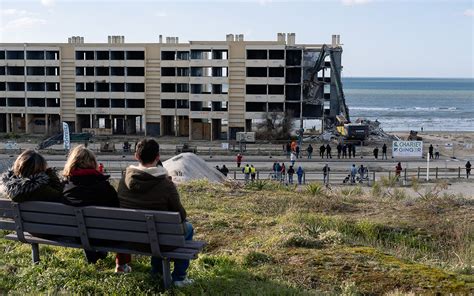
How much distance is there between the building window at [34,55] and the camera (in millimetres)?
69000

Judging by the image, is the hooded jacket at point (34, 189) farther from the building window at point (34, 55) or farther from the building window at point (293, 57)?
the building window at point (34, 55)

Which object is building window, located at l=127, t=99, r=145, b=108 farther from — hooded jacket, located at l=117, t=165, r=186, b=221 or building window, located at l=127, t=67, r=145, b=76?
hooded jacket, located at l=117, t=165, r=186, b=221

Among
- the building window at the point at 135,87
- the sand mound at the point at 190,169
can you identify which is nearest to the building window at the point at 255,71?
the building window at the point at 135,87

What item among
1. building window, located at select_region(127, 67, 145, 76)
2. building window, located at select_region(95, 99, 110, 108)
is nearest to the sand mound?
building window, located at select_region(127, 67, 145, 76)

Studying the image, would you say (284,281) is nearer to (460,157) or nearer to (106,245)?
(106,245)

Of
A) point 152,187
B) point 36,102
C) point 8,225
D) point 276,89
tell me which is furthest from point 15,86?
point 152,187

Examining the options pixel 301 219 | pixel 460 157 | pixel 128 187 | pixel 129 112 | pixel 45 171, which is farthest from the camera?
Result: pixel 129 112

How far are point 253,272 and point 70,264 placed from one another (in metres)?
2.08


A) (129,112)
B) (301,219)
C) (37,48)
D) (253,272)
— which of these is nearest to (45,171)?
(253,272)

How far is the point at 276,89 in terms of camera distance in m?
63.3

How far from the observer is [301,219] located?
10.7 m

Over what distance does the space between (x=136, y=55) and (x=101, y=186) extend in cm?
6180

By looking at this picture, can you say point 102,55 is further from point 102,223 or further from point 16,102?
point 102,223

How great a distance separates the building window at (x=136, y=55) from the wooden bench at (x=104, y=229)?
6095cm
